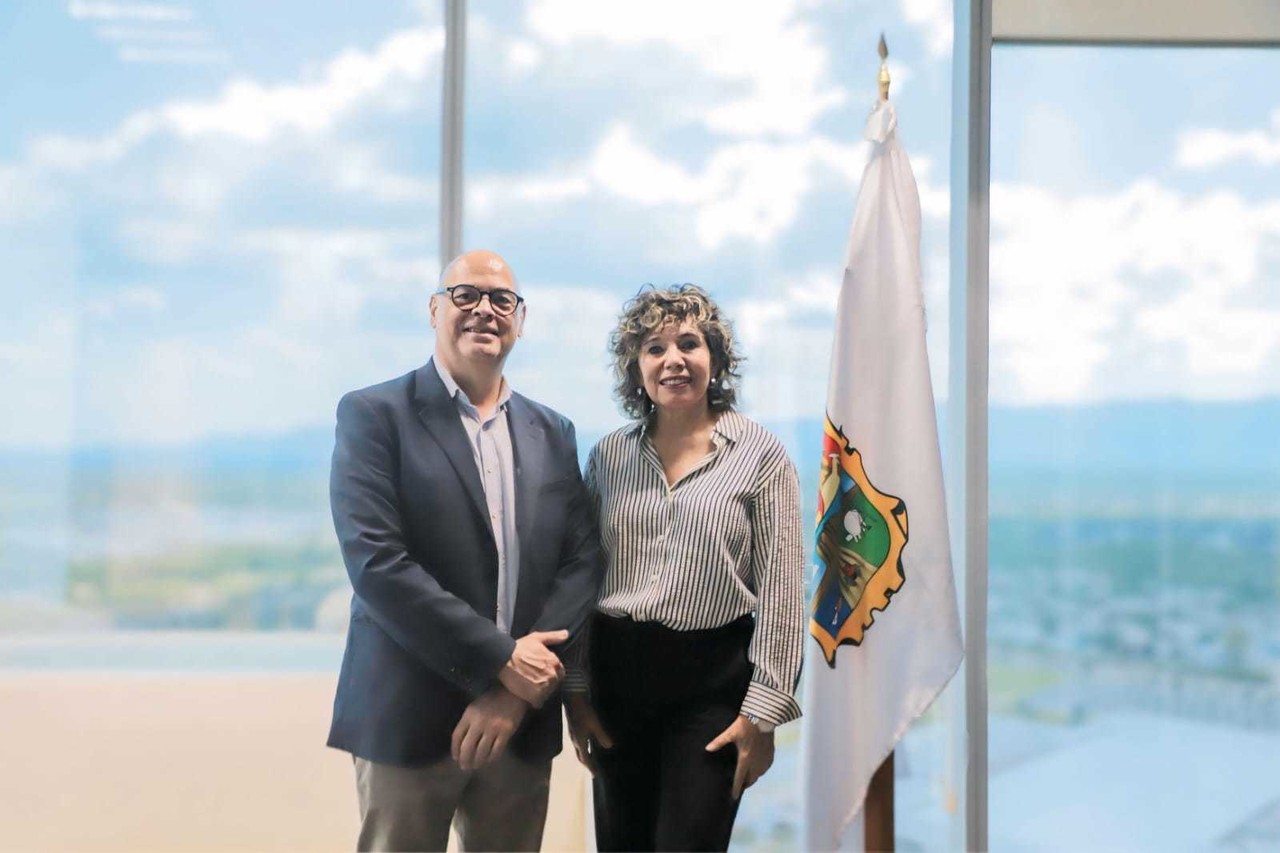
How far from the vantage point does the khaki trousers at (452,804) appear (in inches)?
85.1

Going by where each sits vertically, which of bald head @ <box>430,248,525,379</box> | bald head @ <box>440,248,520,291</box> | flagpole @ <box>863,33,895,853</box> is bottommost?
flagpole @ <box>863,33,895,853</box>

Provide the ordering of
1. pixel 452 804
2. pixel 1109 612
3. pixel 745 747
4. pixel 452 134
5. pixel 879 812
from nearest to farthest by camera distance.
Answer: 1. pixel 745 747
2. pixel 452 804
3. pixel 879 812
4. pixel 452 134
5. pixel 1109 612

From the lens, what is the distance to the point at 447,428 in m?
2.24

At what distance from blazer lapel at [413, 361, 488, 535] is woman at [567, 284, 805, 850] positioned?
0.28 metres

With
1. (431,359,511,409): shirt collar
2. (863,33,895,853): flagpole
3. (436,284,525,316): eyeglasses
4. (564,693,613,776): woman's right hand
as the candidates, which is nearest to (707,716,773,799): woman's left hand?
(564,693,613,776): woman's right hand

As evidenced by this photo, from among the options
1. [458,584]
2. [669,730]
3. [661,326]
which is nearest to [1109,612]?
[669,730]

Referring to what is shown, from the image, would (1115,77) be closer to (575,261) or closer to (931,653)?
(575,261)

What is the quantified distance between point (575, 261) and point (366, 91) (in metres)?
0.77

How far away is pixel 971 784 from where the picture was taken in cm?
306

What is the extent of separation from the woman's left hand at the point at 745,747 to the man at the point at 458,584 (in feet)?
1.20

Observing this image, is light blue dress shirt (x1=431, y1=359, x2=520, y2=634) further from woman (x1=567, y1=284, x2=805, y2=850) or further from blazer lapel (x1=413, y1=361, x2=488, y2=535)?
woman (x1=567, y1=284, x2=805, y2=850)

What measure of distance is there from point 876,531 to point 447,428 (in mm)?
986

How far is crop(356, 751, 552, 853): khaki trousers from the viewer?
2162mm

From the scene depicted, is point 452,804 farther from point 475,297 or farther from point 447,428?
point 475,297
